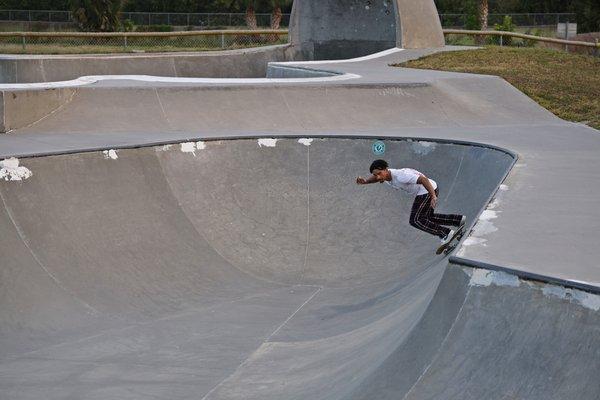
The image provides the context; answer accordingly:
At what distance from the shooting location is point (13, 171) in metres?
9.71

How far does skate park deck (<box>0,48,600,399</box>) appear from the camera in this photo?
5113mm

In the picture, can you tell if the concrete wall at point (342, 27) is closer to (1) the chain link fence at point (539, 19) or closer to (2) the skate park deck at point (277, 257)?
(2) the skate park deck at point (277, 257)

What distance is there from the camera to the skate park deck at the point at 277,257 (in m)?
5.11

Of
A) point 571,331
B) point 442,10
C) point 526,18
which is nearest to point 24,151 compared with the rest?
point 571,331

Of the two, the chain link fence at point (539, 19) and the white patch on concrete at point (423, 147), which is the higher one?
the white patch on concrete at point (423, 147)

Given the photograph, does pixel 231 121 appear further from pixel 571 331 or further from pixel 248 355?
pixel 571 331

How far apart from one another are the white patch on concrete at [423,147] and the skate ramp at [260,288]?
0.11 feet

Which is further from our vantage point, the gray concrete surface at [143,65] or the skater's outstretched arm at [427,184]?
the gray concrete surface at [143,65]

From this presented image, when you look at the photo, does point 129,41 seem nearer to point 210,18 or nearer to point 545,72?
point 210,18

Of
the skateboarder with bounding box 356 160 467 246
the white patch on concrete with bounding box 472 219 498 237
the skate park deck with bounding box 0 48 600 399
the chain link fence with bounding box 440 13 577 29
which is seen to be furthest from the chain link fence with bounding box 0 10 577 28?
Result: the white patch on concrete with bounding box 472 219 498 237

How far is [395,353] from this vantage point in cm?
570

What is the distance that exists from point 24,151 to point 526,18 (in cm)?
3840

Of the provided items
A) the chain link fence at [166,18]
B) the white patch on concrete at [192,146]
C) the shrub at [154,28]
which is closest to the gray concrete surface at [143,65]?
the white patch on concrete at [192,146]

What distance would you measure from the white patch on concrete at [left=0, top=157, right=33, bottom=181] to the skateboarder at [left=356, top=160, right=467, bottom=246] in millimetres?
3437
